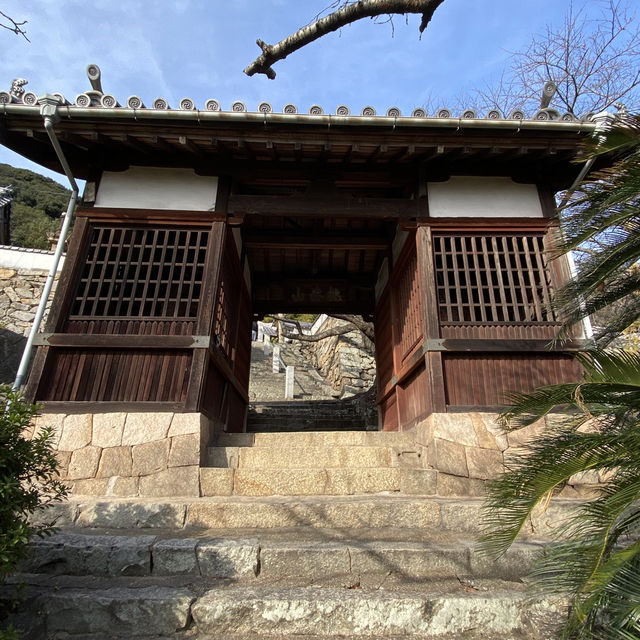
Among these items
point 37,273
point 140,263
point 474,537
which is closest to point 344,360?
point 37,273

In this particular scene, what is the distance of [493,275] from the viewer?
6488 mm

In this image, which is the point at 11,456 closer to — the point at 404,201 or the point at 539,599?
the point at 539,599

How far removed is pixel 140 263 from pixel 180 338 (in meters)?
1.29

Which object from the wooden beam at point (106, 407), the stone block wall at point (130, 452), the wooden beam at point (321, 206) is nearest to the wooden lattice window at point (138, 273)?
the wooden beam at point (321, 206)

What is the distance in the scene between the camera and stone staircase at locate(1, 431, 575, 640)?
8.93 feet

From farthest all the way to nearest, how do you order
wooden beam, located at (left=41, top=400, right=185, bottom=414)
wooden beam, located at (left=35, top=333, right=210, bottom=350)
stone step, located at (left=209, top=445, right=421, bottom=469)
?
wooden beam, located at (left=35, top=333, right=210, bottom=350), wooden beam, located at (left=41, top=400, right=185, bottom=414), stone step, located at (left=209, top=445, right=421, bottom=469)

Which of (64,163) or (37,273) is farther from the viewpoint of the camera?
(37,273)

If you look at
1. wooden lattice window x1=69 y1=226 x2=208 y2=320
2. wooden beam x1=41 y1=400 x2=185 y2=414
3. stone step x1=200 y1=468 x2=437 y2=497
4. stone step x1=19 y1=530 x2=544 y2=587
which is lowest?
stone step x1=19 y1=530 x2=544 y2=587

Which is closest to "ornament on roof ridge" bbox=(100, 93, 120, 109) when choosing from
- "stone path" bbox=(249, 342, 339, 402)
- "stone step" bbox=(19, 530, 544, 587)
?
"stone step" bbox=(19, 530, 544, 587)

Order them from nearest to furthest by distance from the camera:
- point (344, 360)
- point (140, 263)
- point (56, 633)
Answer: point (56, 633)
point (140, 263)
point (344, 360)

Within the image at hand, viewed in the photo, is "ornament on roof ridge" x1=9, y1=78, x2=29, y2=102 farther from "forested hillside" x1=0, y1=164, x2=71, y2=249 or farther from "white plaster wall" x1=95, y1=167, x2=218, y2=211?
"forested hillside" x1=0, y1=164, x2=71, y2=249

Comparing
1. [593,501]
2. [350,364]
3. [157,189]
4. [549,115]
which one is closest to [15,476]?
[593,501]

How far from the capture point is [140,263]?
598cm

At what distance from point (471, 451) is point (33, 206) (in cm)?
3940
